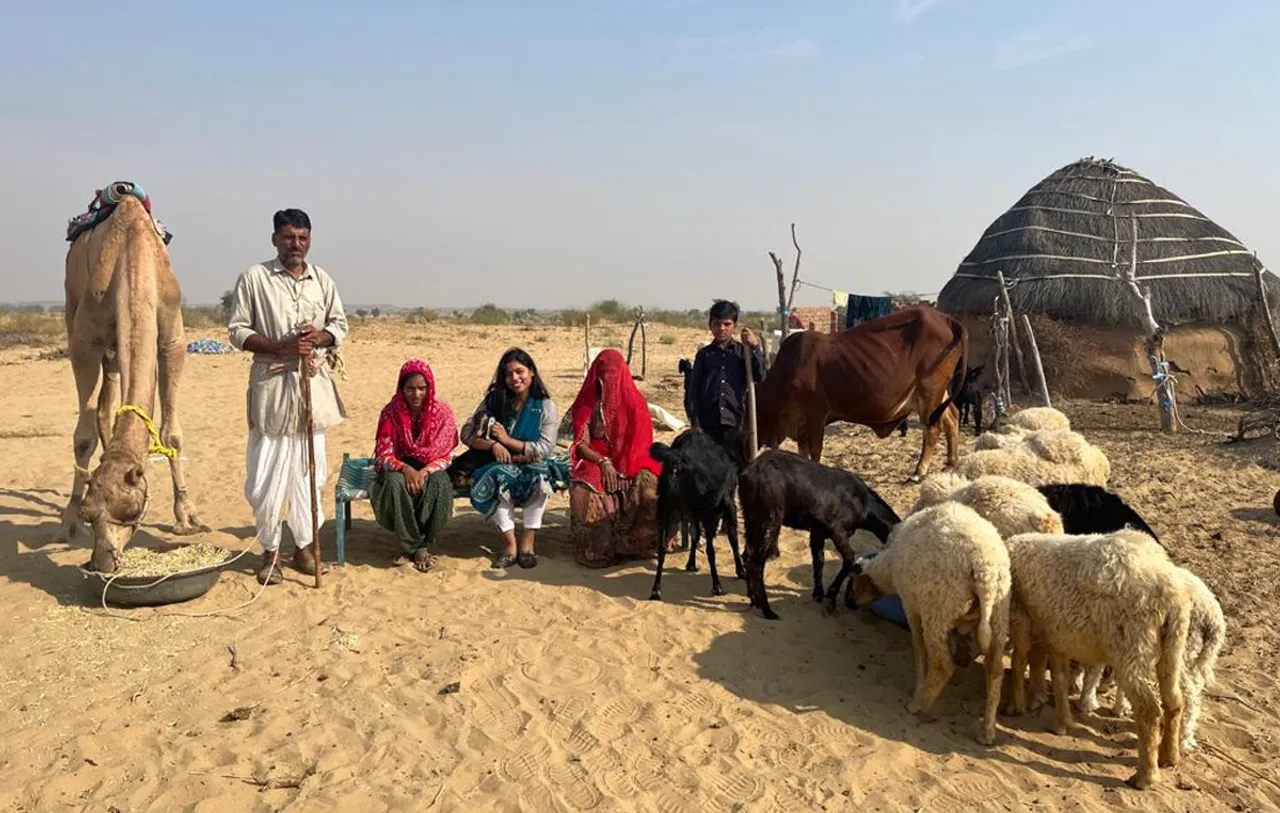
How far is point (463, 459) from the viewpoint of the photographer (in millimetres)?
6355

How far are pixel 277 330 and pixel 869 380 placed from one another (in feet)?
18.2

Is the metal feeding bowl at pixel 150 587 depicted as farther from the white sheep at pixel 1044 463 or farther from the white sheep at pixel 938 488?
the white sheep at pixel 1044 463

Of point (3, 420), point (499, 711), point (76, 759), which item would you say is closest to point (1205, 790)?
point (499, 711)

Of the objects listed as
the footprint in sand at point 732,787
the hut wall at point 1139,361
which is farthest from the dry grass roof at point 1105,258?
the footprint in sand at point 732,787

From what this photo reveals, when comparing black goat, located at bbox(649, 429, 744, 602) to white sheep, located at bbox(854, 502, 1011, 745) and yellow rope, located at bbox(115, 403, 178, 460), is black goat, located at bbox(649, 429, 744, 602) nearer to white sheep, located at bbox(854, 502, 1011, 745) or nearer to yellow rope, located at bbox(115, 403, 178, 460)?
white sheep, located at bbox(854, 502, 1011, 745)

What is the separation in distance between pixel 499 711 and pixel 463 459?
2630 mm

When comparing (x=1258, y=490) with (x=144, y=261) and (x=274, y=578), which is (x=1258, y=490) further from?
(x=144, y=261)

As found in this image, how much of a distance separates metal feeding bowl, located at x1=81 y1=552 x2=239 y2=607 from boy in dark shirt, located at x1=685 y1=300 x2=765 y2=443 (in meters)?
3.70

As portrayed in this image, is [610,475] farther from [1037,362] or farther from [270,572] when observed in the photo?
[1037,362]

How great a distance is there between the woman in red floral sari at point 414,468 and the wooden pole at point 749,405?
2330 millimetres

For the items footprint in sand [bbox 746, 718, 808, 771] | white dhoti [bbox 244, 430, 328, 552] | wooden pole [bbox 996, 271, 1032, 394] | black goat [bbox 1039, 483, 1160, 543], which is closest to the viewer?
footprint in sand [bbox 746, 718, 808, 771]

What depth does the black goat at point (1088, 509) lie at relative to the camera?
466 cm

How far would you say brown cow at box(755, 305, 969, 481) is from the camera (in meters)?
7.92

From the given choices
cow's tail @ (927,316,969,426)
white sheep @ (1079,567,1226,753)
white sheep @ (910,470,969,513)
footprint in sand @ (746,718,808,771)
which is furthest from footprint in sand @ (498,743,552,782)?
cow's tail @ (927,316,969,426)
